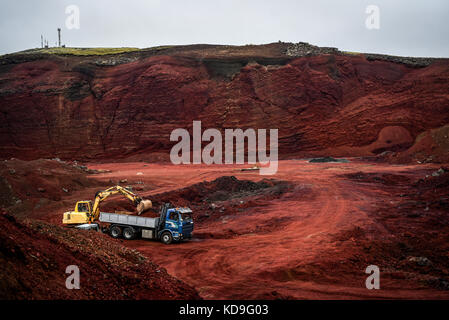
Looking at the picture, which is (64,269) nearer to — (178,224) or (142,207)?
(178,224)

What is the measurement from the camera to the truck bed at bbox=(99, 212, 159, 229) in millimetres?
14370

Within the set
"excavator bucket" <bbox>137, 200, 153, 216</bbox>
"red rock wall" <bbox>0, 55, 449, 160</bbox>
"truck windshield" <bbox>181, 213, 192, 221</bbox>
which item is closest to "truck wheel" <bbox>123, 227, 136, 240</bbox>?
"excavator bucket" <bbox>137, 200, 153, 216</bbox>

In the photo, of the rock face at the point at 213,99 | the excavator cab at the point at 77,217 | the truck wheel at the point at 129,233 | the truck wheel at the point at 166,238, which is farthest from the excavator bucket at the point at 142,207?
the rock face at the point at 213,99

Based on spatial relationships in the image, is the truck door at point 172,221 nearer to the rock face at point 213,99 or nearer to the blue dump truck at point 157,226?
the blue dump truck at point 157,226

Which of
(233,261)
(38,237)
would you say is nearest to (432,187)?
(233,261)

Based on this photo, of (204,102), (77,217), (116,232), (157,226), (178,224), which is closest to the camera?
(178,224)

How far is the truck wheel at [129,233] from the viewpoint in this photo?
1440 cm

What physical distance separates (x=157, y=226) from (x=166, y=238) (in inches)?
A: 22.4

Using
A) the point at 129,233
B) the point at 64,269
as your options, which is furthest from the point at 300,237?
the point at 64,269

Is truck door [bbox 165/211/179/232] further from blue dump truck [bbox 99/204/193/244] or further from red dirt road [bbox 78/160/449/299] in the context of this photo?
red dirt road [bbox 78/160/449/299]

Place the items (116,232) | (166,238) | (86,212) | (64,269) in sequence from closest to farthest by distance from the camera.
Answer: (64,269), (166,238), (116,232), (86,212)

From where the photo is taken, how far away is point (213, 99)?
46781 millimetres
